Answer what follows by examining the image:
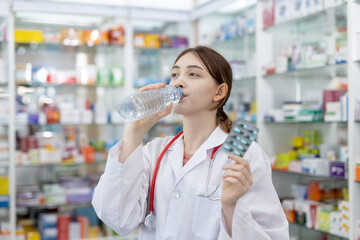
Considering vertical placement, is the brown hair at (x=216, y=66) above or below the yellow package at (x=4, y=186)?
above

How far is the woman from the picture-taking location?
5.73 feet

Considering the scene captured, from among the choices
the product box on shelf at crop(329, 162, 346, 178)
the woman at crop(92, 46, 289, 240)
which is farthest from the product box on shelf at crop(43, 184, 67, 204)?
the woman at crop(92, 46, 289, 240)

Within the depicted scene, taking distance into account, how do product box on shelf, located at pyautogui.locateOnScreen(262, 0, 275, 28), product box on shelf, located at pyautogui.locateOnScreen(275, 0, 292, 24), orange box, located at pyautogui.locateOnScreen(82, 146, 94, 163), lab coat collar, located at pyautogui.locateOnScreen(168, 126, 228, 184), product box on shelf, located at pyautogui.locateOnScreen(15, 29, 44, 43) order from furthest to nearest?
orange box, located at pyautogui.locateOnScreen(82, 146, 94, 163), product box on shelf, located at pyautogui.locateOnScreen(15, 29, 44, 43), product box on shelf, located at pyautogui.locateOnScreen(262, 0, 275, 28), product box on shelf, located at pyautogui.locateOnScreen(275, 0, 292, 24), lab coat collar, located at pyautogui.locateOnScreen(168, 126, 228, 184)

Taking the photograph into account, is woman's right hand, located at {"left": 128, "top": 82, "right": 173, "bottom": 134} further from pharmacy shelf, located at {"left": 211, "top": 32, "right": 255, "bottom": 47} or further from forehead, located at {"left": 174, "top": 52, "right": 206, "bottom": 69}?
pharmacy shelf, located at {"left": 211, "top": 32, "right": 255, "bottom": 47}

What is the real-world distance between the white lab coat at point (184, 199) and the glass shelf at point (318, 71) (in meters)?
2.36

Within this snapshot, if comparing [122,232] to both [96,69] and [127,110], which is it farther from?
[96,69]

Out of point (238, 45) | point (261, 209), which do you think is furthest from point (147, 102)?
point (238, 45)

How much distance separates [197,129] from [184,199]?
346mm

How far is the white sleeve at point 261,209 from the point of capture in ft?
5.48

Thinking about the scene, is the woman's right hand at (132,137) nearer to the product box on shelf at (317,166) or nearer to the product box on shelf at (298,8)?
the product box on shelf at (317,166)

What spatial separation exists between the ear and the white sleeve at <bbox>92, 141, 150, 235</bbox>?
1.41 feet

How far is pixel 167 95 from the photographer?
188 centimetres

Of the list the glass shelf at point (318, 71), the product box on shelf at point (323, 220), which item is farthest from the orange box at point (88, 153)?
the product box on shelf at point (323, 220)

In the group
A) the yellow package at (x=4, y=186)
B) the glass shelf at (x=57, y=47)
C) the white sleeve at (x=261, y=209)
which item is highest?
the glass shelf at (x=57, y=47)
